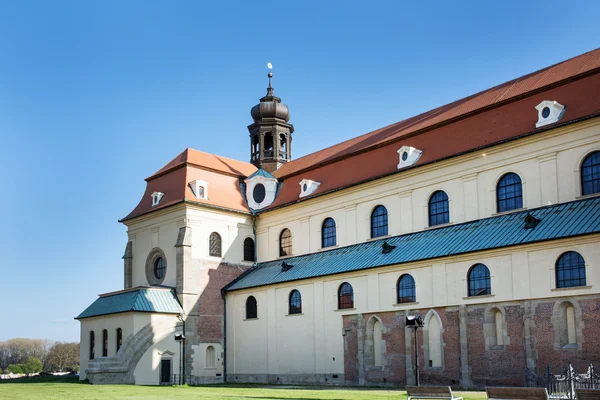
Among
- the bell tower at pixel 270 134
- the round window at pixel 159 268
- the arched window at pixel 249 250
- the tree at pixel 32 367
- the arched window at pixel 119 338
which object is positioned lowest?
the tree at pixel 32 367

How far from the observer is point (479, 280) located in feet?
100

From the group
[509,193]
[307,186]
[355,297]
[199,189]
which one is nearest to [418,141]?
[509,193]

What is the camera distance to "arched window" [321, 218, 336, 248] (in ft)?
135

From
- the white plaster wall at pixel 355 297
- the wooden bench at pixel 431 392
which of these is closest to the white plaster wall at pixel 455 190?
the white plaster wall at pixel 355 297

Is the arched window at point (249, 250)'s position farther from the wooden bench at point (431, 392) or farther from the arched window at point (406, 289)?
the wooden bench at point (431, 392)

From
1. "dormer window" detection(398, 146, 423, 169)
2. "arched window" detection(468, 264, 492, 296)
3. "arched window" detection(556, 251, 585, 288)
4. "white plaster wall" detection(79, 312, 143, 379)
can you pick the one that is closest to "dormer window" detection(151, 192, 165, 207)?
"white plaster wall" detection(79, 312, 143, 379)

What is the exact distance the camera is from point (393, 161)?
3825 centimetres

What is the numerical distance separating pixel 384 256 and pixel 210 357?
549 inches

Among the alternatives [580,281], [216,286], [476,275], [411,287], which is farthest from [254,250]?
[580,281]

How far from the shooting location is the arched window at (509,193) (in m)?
32.5

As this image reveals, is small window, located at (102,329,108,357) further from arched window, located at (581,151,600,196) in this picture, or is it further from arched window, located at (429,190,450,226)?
arched window, located at (581,151,600,196)

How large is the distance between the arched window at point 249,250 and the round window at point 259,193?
2.81 m

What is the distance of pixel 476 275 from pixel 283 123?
2626cm

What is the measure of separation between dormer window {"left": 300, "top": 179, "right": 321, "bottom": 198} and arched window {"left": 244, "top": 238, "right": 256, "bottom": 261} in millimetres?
5492
